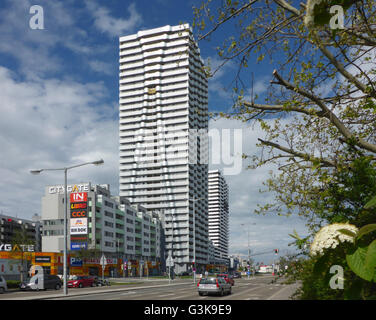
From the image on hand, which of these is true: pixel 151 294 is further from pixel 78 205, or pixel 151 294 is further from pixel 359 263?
pixel 359 263

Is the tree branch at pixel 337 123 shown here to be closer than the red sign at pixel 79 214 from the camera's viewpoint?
Yes

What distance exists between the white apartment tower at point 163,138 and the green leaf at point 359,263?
139463 millimetres

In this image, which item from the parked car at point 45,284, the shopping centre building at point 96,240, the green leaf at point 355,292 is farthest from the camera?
the shopping centre building at point 96,240

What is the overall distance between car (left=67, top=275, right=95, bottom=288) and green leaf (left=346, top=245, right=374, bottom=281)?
48758mm

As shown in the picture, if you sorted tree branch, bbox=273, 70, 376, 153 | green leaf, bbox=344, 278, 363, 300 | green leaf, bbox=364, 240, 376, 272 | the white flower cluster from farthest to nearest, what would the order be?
tree branch, bbox=273, 70, 376, 153
the white flower cluster
green leaf, bbox=344, 278, 363, 300
green leaf, bbox=364, 240, 376, 272

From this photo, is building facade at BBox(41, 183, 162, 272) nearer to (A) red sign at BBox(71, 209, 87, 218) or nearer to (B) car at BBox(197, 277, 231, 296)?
(A) red sign at BBox(71, 209, 87, 218)

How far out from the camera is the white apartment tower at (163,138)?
144000 millimetres

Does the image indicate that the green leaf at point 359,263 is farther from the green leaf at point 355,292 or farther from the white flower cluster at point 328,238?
the white flower cluster at point 328,238

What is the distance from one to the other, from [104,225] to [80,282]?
52.2 metres

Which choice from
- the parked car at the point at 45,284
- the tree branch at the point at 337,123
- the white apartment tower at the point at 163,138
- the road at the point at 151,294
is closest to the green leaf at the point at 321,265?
the tree branch at the point at 337,123

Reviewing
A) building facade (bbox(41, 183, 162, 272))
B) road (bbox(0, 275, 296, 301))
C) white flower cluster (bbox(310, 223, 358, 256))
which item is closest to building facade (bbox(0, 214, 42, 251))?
building facade (bbox(41, 183, 162, 272))

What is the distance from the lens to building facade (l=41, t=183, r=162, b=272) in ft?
309
